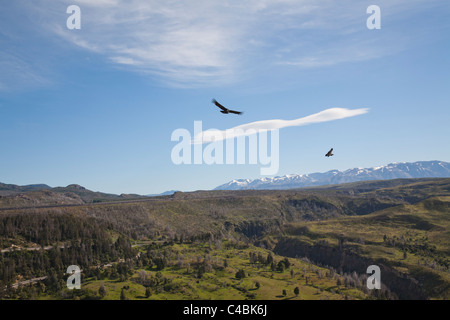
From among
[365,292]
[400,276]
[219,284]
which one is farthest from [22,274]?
[400,276]

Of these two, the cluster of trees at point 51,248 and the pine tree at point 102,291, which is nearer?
the pine tree at point 102,291

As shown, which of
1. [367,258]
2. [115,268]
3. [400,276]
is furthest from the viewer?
[367,258]

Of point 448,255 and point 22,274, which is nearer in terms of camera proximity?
point 22,274

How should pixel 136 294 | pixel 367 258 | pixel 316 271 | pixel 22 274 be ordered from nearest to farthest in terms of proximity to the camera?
pixel 136 294, pixel 22 274, pixel 316 271, pixel 367 258

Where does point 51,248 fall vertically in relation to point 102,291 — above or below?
above

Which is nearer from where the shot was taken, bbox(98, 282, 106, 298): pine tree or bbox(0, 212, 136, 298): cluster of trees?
bbox(98, 282, 106, 298): pine tree

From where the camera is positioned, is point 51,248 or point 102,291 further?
point 51,248
